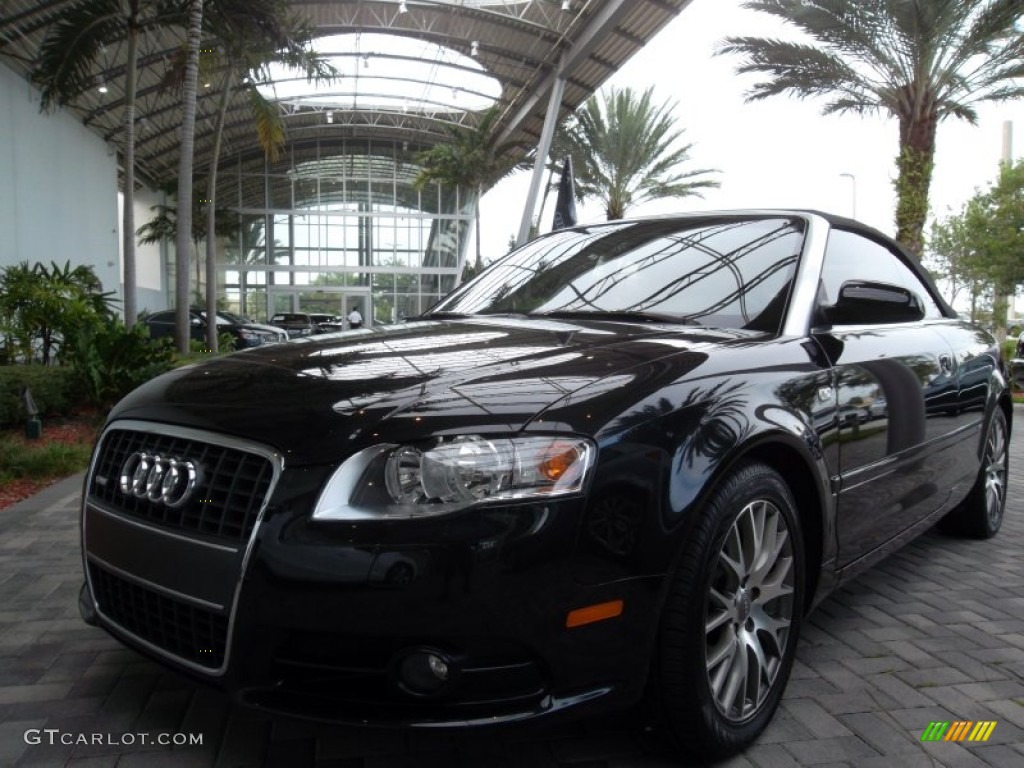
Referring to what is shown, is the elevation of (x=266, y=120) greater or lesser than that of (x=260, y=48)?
lesser

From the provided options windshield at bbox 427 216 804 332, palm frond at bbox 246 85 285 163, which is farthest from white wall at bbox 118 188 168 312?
windshield at bbox 427 216 804 332

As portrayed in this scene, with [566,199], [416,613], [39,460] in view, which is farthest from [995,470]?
[566,199]

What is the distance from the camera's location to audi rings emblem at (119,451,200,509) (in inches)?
75.5

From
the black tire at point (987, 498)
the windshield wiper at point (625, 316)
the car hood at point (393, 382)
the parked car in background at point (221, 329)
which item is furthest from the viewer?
the parked car in background at point (221, 329)

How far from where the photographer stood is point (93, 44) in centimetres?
1356

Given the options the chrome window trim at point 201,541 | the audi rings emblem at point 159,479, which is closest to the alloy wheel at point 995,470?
the chrome window trim at point 201,541

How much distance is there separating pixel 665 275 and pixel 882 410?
2.89 ft

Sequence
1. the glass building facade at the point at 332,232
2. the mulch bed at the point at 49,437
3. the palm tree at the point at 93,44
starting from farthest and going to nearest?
the glass building facade at the point at 332,232, the palm tree at the point at 93,44, the mulch bed at the point at 49,437

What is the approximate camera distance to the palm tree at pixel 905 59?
Answer: 1235 centimetres

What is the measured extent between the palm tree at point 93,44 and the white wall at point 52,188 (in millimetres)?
5221

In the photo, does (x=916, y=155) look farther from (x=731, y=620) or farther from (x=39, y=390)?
(x=731, y=620)

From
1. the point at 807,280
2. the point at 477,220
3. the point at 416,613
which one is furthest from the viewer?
the point at 477,220

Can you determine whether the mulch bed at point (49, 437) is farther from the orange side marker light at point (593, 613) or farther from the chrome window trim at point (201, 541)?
the orange side marker light at point (593, 613)

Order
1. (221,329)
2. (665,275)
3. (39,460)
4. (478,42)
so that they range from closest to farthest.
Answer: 1. (665,275)
2. (39,460)
3. (221,329)
4. (478,42)
